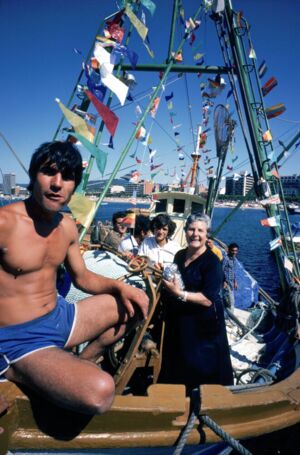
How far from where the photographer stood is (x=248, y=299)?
27.2ft

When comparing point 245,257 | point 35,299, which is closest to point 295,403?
point 35,299

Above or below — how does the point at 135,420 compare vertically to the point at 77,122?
below

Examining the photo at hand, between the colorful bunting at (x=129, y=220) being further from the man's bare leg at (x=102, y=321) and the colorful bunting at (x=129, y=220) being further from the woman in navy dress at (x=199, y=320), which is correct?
the man's bare leg at (x=102, y=321)

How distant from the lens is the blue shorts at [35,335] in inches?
61.2

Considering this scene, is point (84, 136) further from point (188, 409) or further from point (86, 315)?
point (188, 409)

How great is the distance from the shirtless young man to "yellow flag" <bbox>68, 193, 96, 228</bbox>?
65 centimetres

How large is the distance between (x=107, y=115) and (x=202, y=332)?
269 cm

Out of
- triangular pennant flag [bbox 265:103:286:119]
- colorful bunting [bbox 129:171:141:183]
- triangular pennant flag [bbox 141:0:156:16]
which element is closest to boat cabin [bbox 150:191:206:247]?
colorful bunting [bbox 129:171:141:183]

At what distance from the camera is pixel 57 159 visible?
73.3 inches

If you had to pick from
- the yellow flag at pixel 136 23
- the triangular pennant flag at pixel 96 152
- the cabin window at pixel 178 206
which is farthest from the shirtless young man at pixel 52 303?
the cabin window at pixel 178 206

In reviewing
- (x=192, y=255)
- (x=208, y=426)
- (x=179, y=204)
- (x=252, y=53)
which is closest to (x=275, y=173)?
(x=252, y=53)

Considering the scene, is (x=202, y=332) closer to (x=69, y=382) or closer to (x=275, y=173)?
(x=69, y=382)

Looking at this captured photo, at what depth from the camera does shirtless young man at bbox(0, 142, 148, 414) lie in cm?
144

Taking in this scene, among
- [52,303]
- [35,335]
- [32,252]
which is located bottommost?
[35,335]
